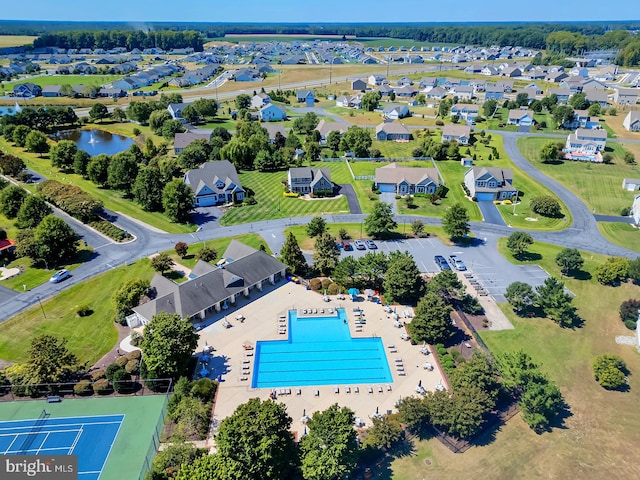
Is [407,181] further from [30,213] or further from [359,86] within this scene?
[359,86]

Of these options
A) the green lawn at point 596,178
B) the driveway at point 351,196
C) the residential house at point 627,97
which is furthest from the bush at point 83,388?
the residential house at point 627,97

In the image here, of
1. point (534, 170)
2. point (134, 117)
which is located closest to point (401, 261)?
point (534, 170)

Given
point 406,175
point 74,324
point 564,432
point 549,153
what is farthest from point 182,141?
point 564,432

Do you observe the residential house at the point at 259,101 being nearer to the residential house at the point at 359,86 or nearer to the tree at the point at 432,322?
the residential house at the point at 359,86

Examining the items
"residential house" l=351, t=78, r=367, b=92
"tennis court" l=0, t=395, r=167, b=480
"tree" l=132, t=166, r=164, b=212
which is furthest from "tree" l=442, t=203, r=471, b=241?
"residential house" l=351, t=78, r=367, b=92

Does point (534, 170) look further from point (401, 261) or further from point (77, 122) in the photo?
point (77, 122)

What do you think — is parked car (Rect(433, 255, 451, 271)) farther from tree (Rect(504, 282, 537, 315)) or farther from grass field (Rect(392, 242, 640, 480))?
grass field (Rect(392, 242, 640, 480))
